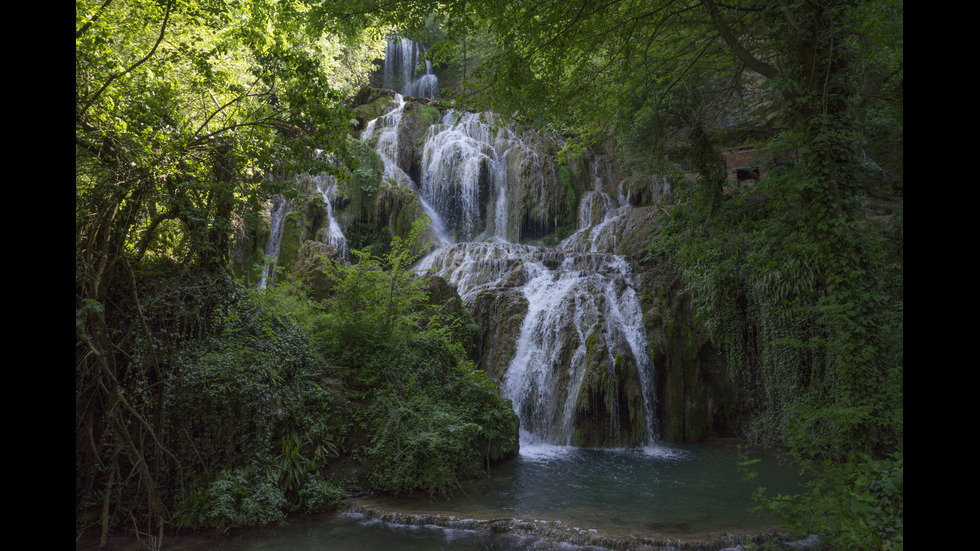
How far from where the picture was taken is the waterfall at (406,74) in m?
32.9

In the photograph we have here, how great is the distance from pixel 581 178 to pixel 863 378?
18139 millimetres

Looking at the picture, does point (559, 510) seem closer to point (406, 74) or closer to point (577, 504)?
point (577, 504)

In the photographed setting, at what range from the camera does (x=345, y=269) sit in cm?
933

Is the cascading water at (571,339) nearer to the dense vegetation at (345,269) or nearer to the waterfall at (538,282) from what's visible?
the waterfall at (538,282)

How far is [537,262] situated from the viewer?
15695mm

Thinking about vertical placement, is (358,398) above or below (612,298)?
below

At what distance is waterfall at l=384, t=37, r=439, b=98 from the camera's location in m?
32.9

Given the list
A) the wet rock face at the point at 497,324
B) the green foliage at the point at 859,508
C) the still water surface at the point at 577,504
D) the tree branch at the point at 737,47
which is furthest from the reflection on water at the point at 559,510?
the tree branch at the point at 737,47

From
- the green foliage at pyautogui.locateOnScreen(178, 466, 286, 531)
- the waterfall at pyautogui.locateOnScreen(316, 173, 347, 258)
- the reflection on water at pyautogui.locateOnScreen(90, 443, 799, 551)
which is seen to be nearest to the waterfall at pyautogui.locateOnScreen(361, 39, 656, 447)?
the reflection on water at pyautogui.locateOnScreen(90, 443, 799, 551)

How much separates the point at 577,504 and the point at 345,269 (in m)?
5.66

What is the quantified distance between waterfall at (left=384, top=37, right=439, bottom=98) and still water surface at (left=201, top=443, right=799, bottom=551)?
2801 centimetres

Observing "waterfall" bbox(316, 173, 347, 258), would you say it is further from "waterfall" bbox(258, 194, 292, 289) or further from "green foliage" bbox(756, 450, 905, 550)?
"green foliage" bbox(756, 450, 905, 550)
